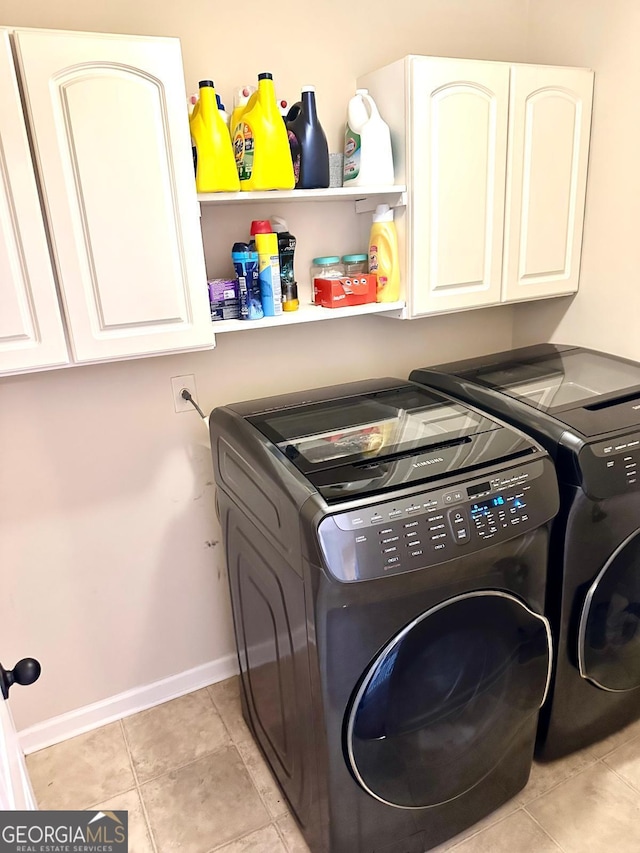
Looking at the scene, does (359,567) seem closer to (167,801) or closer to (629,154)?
(167,801)

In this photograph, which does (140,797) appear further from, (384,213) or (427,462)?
(384,213)

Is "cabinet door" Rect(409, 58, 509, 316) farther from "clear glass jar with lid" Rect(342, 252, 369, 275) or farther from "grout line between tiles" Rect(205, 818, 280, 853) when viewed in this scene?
"grout line between tiles" Rect(205, 818, 280, 853)

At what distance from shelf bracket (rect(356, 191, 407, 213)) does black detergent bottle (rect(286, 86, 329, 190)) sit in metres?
0.21

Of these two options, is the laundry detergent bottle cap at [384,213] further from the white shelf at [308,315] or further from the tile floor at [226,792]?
the tile floor at [226,792]

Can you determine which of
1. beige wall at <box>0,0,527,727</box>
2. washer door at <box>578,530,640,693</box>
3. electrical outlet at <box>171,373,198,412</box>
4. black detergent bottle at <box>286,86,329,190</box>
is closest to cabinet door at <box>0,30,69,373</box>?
beige wall at <box>0,0,527,727</box>

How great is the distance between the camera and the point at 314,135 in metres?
1.56

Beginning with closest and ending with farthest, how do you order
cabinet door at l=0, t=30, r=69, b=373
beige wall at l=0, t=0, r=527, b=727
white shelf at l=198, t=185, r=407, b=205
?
cabinet door at l=0, t=30, r=69, b=373, white shelf at l=198, t=185, r=407, b=205, beige wall at l=0, t=0, r=527, b=727

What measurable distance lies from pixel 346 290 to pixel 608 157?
935 mm

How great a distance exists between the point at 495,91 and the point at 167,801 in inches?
86.5

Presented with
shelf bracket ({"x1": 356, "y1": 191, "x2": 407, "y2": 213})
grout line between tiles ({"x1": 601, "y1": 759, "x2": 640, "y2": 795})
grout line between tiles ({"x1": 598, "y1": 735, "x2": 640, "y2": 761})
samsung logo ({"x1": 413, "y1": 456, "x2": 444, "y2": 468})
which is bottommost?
grout line between tiles ({"x1": 601, "y1": 759, "x2": 640, "y2": 795})

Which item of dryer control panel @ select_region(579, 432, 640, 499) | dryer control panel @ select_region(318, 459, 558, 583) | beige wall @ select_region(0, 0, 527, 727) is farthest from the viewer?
beige wall @ select_region(0, 0, 527, 727)

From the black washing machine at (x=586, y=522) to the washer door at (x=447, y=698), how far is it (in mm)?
149

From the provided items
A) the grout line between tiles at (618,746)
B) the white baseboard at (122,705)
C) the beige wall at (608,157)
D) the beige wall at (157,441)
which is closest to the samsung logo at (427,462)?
the beige wall at (157,441)

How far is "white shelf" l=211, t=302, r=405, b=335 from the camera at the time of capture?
157cm
